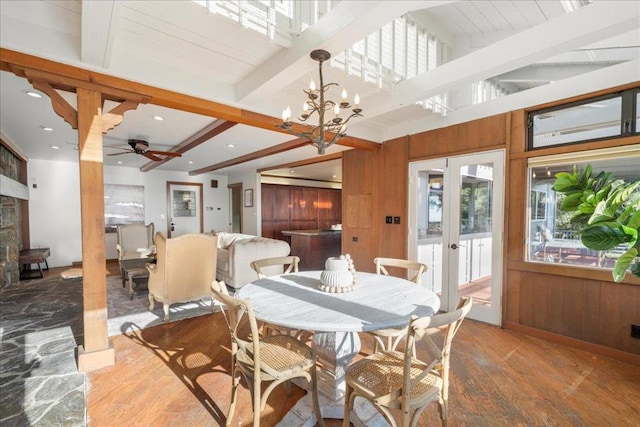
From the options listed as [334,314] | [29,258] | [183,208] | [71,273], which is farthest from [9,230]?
[334,314]

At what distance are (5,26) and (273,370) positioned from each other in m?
2.68

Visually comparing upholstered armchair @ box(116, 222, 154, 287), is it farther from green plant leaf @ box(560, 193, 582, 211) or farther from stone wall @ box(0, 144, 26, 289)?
green plant leaf @ box(560, 193, 582, 211)

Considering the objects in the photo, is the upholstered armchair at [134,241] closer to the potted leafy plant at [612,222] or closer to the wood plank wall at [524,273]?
the wood plank wall at [524,273]

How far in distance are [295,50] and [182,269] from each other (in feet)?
9.11

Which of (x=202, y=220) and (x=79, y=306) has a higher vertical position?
(x=202, y=220)

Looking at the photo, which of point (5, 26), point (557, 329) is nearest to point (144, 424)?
point (5, 26)

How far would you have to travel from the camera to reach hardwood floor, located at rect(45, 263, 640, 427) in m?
1.80

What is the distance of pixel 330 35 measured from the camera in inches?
69.2

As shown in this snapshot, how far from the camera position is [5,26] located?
1813 millimetres

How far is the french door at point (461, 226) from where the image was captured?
3.29 meters

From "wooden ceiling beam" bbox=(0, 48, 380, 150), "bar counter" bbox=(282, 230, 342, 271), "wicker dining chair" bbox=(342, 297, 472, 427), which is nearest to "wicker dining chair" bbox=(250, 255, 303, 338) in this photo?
"wicker dining chair" bbox=(342, 297, 472, 427)

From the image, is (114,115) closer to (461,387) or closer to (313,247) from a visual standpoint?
(461,387)

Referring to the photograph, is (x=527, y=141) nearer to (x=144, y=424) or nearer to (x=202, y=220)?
(x=144, y=424)

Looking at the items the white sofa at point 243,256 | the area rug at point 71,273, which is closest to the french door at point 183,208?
the area rug at point 71,273
